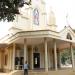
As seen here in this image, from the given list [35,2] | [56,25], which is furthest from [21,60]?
[56,25]

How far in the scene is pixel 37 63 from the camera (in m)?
27.0

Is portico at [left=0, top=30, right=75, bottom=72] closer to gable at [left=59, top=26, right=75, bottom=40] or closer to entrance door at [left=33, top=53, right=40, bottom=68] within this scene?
Result: entrance door at [left=33, top=53, right=40, bottom=68]

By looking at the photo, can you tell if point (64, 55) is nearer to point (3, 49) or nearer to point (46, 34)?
point (3, 49)

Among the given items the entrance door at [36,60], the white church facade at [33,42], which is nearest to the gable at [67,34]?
the white church facade at [33,42]

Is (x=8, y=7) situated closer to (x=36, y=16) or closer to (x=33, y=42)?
(x=33, y=42)

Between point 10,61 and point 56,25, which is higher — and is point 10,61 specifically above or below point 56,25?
below

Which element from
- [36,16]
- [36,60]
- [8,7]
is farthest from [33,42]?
[8,7]

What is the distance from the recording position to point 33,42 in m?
24.2

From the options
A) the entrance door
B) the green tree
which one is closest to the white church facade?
the entrance door

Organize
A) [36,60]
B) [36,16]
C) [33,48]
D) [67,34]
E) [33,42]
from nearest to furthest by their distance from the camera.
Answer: [33,42]
[67,34]
[33,48]
[36,60]
[36,16]

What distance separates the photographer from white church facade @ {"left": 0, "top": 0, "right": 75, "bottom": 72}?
21062 mm

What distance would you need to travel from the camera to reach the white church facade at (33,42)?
69.1ft

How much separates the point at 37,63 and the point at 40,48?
2039 millimetres

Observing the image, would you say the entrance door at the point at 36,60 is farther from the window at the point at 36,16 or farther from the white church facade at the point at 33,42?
the window at the point at 36,16
